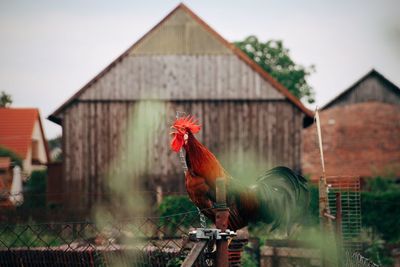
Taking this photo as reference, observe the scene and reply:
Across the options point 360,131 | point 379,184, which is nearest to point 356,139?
point 360,131

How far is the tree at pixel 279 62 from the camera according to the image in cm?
3647

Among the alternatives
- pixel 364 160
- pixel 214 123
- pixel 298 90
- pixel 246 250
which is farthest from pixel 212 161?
pixel 298 90

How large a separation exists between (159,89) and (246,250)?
9.88 m

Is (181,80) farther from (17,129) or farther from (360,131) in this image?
(360,131)

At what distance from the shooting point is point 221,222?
171 inches

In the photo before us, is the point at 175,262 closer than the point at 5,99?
Yes

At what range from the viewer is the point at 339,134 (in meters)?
32.3

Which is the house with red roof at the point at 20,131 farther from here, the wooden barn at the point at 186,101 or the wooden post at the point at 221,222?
the wooden post at the point at 221,222

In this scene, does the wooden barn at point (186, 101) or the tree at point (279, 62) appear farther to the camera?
the tree at point (279, 62)

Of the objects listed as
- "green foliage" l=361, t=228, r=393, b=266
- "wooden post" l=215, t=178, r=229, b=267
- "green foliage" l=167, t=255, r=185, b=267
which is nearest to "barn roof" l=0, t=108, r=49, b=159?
"green foliage" l=361, t=228, r=393, b=266

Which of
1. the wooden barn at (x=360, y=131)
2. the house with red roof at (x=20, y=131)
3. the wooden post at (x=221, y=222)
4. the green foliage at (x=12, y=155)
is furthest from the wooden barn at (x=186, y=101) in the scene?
the wooden post at (x=221, y=222)

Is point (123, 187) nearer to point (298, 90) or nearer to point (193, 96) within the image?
point (193, 96)

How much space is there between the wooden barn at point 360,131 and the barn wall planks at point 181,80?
445 inches

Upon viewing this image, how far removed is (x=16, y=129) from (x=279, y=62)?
15.4 m
